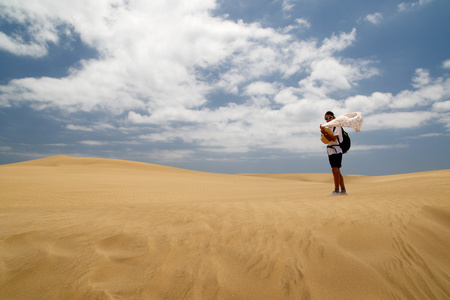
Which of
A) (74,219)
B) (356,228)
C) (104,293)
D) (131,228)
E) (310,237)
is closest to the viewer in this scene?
(104,293)

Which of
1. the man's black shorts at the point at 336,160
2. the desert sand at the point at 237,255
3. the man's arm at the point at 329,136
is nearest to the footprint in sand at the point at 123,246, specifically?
the desert sand at the point at 237,255

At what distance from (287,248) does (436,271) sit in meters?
1.38

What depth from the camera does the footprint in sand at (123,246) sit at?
2859 mm

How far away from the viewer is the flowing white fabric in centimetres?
595

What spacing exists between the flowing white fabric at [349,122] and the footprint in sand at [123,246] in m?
4.84

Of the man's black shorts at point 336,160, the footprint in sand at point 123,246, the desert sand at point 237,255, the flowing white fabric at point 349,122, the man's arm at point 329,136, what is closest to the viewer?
the desert sand at point 237,255

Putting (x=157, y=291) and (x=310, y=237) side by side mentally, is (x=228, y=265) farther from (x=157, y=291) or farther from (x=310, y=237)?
(x=310, y=237)

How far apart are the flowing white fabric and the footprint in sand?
4839 mm

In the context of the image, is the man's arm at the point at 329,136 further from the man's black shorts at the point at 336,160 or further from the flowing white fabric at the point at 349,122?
the man's black shorts at the point at 336,160

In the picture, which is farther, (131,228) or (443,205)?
(443,205)

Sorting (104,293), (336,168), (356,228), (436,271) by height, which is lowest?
(104,293)

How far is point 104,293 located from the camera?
7.33 ft

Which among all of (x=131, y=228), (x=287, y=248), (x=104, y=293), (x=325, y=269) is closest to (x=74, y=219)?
(x=131, y=228)

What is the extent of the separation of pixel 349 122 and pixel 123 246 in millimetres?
5323
